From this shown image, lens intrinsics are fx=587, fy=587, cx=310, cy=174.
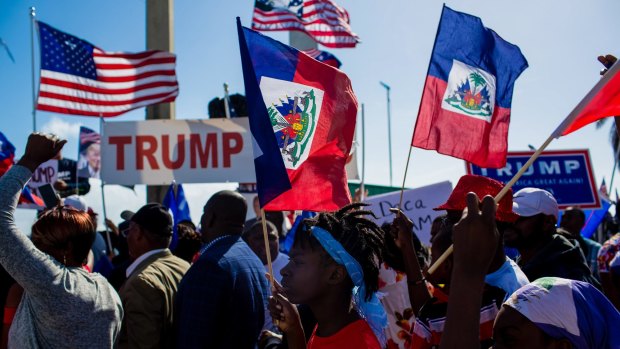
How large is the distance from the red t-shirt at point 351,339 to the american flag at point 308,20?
938 centimetres

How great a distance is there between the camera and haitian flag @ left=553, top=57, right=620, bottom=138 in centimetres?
200

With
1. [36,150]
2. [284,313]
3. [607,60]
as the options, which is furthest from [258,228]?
[607,60]

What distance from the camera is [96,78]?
8.31 metres

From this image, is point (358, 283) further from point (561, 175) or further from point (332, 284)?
point (561, 175)

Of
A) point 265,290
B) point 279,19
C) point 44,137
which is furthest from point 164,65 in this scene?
point 44,137

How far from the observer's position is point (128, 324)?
348cm

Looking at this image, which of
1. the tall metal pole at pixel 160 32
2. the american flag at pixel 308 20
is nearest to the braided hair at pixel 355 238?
the tall metal pole at pixel 160 32

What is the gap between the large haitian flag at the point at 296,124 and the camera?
2.80 m

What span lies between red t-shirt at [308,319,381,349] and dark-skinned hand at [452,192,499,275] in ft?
3.19

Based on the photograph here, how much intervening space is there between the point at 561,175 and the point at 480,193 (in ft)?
19.3

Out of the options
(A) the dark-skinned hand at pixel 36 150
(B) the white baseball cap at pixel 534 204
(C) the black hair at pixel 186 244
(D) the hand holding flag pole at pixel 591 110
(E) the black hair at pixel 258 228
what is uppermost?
(D) the hand holding flag pole at pixel 591 110

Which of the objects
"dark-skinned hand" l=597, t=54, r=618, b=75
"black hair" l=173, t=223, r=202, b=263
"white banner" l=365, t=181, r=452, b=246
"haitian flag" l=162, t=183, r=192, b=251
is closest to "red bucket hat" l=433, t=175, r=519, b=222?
"dark-skinned hand" l=597, t=54, r=618, b=75

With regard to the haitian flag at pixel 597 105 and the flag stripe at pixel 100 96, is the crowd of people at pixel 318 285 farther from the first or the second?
the flag stripe at pixel 100 96

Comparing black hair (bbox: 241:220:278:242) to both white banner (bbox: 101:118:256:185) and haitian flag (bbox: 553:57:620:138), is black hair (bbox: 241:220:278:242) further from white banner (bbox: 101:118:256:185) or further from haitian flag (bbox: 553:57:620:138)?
haitian flag (bbox: 553:57:620:138)
